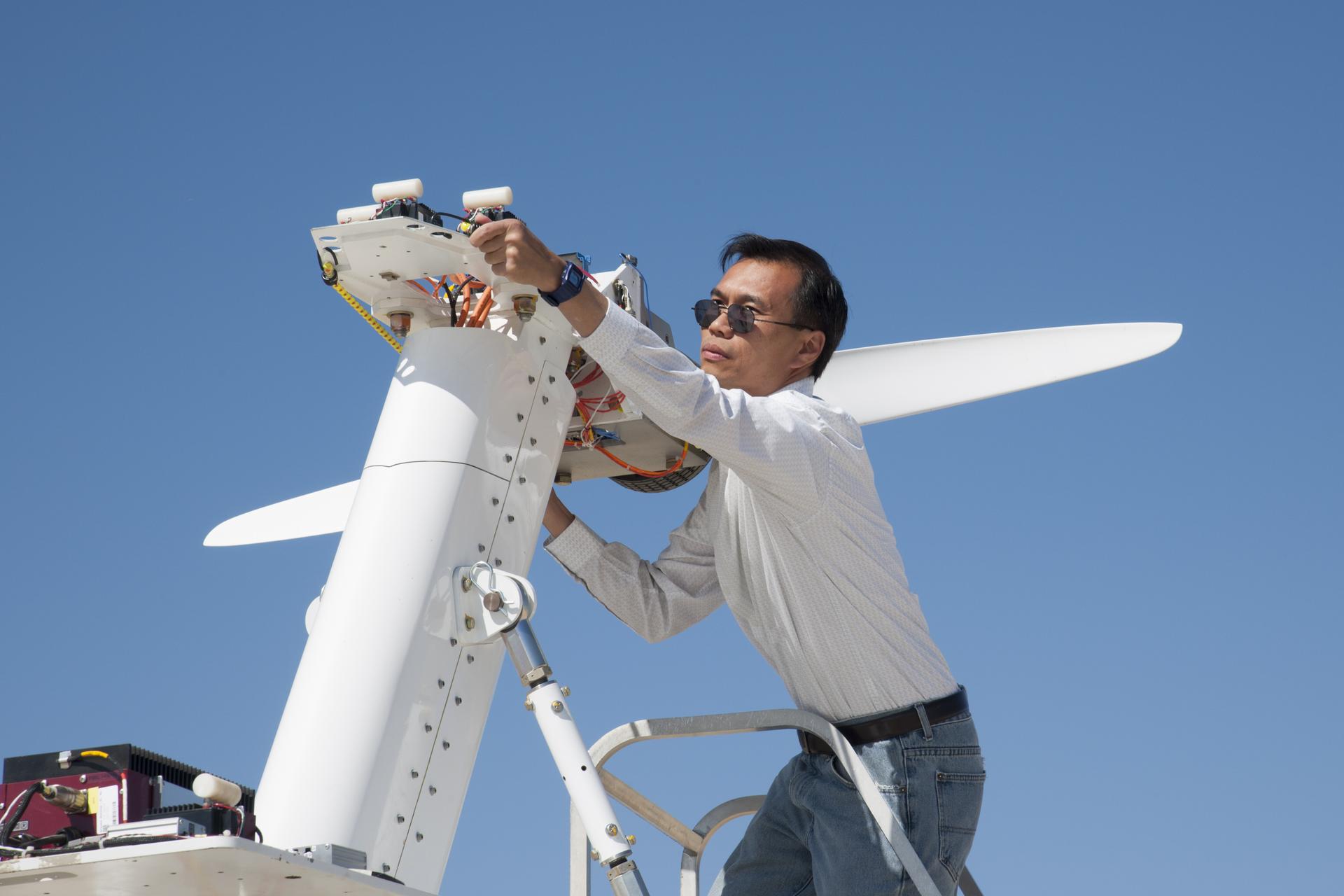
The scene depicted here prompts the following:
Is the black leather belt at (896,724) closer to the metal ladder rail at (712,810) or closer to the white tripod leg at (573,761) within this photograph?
the metal ladder rail at (712,810)

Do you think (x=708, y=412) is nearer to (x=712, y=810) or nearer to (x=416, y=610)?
(x=416, y=610)

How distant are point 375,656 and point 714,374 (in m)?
1.58

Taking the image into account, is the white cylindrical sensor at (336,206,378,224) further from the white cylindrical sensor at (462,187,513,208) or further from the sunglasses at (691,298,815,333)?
the sunglasses at (691,298,815,333)

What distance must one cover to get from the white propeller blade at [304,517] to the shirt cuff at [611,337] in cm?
246

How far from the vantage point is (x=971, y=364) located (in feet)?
18.7

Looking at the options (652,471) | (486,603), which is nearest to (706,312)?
(652,471)

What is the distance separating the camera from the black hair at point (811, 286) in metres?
5.23

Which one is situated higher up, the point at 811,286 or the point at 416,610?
the point at 811,286

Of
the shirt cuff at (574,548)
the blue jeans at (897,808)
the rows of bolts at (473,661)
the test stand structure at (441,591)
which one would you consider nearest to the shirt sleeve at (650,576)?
the shirt cuff at (574,548)

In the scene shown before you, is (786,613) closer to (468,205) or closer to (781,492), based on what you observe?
(781,492)

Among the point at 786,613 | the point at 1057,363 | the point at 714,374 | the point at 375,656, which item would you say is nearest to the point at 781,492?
the point at 786,613

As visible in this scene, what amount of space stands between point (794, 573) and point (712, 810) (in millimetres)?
1005

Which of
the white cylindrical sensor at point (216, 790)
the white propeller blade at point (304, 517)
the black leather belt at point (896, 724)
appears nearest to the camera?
the white cylindrical sensor at point (216, 790)

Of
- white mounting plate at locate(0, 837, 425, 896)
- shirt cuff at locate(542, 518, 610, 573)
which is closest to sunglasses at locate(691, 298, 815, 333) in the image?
shirt cuff at locate(542, 518, 610, 573)
